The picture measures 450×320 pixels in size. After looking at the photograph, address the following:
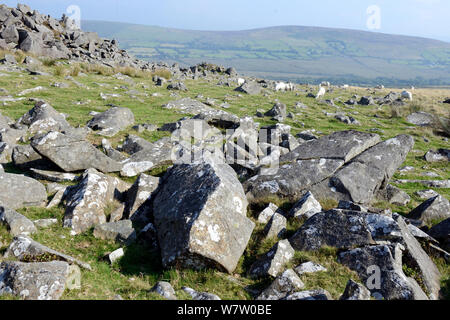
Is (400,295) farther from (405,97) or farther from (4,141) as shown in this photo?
(405,97)

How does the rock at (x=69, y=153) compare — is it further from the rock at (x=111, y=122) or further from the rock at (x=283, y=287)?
the rock at (x=283, y=287)

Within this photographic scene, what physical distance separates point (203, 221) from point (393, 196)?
9310 mm

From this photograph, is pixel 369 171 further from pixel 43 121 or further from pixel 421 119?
pixel 421 119

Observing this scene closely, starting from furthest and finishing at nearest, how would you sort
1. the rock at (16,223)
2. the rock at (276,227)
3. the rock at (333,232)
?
the rock at (276,227) < the rock at (333,232) < the rock at (16,223)

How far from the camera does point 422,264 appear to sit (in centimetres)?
863

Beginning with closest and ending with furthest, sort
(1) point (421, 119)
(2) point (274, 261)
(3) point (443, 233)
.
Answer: (2) point (274, 261), (3) point (443, 233), (1) point (421, 119)

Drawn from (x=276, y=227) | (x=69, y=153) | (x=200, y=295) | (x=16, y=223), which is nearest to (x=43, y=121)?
(x=69, y=153)

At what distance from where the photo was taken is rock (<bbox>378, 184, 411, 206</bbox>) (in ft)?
45.8

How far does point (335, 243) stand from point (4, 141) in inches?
570

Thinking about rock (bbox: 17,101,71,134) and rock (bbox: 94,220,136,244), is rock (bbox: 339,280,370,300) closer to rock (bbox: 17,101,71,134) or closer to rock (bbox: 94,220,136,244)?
rock (bbox: 94,220,136,244)

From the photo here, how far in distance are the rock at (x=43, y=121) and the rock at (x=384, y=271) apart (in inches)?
563

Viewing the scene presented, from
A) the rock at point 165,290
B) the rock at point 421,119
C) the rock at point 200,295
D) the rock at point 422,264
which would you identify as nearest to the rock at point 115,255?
the rock at point 165,290

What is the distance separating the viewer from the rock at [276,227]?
9.98m

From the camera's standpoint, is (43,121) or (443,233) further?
(43,121)
